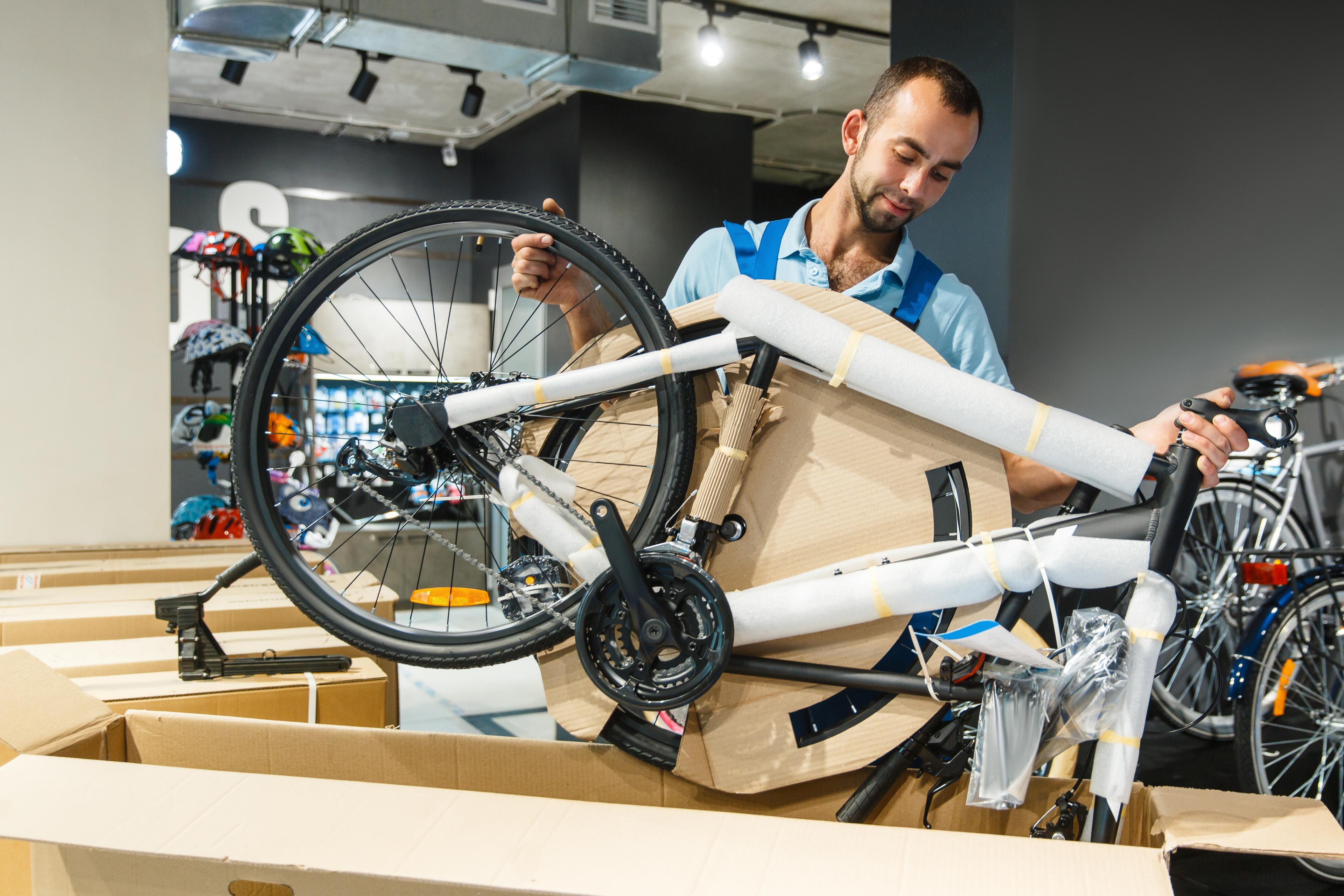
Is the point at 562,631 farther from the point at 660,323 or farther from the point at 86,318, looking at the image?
the point at 86,318

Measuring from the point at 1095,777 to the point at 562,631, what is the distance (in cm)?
64

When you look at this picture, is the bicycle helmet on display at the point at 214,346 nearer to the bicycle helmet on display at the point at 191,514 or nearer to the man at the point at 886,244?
the bicycle helmet on display at the point at 191,514

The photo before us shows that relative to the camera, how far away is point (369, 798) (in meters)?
0.96

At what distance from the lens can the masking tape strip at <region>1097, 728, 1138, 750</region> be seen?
1.02 metres

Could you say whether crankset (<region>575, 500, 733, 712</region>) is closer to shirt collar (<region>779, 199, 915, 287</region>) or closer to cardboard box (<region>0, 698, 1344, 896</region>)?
cardboard box (<region>0, 698, 1344, 896</region>)

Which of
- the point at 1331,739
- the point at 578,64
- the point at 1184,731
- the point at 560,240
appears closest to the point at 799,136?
the point at 578,64

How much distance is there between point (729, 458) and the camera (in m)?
1.14

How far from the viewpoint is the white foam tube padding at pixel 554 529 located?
47.4 inches

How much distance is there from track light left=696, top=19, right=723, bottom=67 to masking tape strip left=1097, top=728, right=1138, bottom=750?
15.0 ft

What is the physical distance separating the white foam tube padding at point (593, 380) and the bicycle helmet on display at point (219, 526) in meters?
3.82

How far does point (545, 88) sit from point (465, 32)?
9.22 feet

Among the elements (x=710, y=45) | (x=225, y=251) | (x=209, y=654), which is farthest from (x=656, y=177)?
(x=209, y=654)

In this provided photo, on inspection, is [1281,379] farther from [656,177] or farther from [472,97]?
[472,97]

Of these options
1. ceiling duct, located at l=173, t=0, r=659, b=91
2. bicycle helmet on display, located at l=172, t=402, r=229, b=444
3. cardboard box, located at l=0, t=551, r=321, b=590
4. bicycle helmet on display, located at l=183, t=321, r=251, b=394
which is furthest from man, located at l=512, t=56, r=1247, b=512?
bicycle helmet on display, located at l=172, t=402, r=229, b=444
